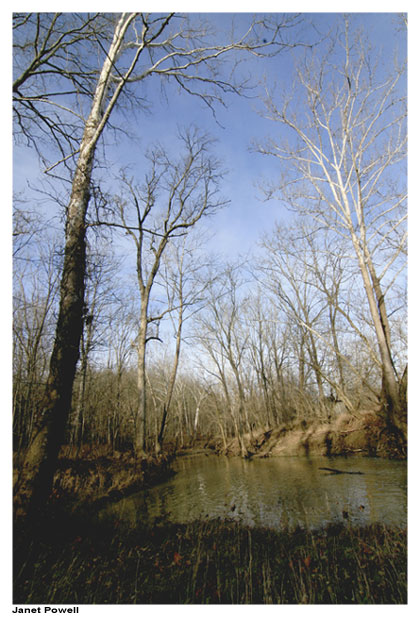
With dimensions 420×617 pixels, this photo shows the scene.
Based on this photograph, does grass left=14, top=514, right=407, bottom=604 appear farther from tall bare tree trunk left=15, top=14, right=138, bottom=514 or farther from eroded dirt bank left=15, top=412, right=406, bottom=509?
eroded dirt bank left=15, top=412, right=406, bottom=509

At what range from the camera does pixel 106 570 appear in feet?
10.6

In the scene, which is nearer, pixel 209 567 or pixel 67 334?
pixel 209 567

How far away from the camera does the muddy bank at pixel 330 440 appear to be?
11633mm

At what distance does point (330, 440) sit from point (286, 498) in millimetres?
8460

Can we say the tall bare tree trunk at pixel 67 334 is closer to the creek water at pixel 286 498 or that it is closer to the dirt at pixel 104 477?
the creek water at pixel 286 498

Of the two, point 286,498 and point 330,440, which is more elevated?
point 286,498

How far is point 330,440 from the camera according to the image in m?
14.6

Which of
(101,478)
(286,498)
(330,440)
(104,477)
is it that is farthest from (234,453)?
(286,498)

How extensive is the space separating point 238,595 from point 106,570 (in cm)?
149

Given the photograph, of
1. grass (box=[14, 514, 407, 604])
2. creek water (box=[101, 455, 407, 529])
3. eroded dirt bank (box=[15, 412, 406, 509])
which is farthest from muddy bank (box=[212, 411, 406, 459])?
grass (box=[14, 514, 407, 604])

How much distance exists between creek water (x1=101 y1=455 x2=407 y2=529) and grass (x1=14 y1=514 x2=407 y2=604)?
119cm

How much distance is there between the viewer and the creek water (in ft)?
19.0

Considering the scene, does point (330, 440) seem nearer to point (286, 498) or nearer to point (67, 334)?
point (286, 498)
